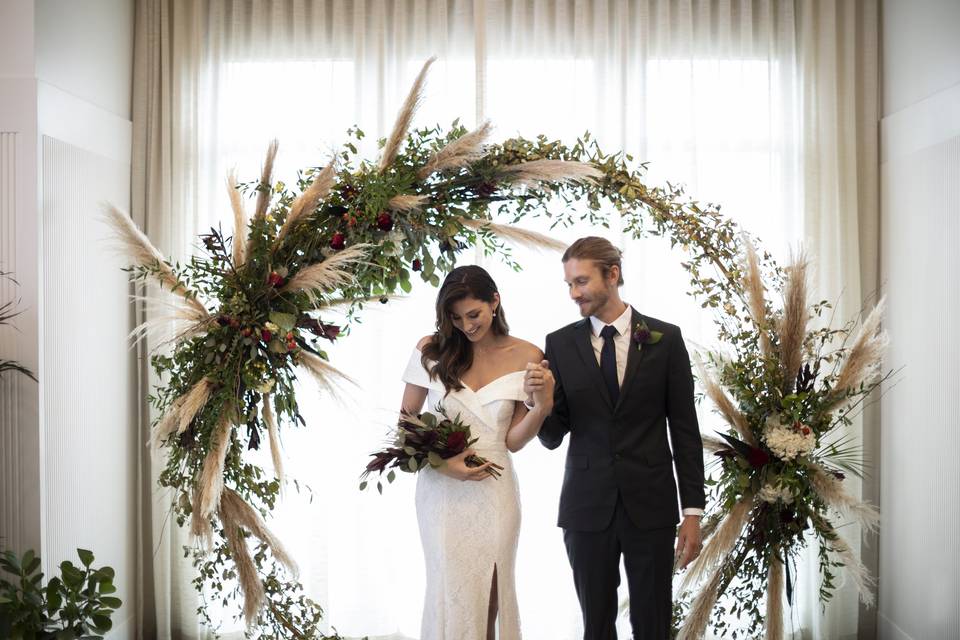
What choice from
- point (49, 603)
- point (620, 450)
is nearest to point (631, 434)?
point (620, 450)

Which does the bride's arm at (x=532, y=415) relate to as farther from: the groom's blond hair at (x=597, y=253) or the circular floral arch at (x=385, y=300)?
the circular floral arch at (x=385, y=300)

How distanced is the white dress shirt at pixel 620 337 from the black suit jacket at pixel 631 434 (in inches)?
0.9

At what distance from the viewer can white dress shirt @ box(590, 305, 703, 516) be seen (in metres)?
2.94

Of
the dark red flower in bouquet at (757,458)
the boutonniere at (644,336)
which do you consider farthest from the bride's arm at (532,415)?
the dark red flower in bouquet at (757,458)

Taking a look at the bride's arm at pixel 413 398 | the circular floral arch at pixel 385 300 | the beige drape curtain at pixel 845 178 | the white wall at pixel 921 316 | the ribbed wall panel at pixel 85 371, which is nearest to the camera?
the circular floral arch at pixel 385 300

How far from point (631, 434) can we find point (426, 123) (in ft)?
7.55

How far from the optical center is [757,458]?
10.7 ft

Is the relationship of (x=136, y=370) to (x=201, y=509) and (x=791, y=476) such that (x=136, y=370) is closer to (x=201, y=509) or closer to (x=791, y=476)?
(x=201, y=509)

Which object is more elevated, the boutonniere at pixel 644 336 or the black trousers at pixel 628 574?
the boutonniere at pixel 644 336

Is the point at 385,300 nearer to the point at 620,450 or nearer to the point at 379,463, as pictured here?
the point at 379,463

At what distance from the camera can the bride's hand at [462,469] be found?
2914 mm

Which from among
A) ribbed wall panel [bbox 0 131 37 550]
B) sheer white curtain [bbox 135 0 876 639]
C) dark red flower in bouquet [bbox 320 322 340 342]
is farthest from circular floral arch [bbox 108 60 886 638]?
sheer white curtain [bbox 135 0 876 639]

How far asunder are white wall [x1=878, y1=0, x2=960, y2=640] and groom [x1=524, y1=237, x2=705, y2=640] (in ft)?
5.48

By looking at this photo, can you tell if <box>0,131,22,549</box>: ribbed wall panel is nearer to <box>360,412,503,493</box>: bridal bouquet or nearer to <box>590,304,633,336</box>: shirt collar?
<box>360,412,503,493</box>: bridal bouquet
